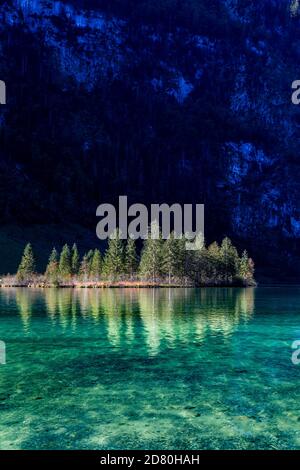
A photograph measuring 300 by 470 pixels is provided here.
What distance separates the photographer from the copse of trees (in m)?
145

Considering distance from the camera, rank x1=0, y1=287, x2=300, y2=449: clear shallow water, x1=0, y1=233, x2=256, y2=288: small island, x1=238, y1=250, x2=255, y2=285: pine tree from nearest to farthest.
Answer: x1=0, y1=287, x2=300, y2=449: clear shallow water → x1=0, y1=233, x2=256, y2=288: small island → x1=238, y1=250, x2=255, y2=285: pine tree

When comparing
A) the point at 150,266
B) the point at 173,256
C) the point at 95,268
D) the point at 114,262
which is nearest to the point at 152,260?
the point at 150,266

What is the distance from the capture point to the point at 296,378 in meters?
23.8

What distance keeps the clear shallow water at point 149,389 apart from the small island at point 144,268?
10279cm

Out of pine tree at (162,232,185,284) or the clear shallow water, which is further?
pine tree at (162,232,185,284)

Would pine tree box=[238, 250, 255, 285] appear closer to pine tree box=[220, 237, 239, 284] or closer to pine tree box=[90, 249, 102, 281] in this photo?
pine tree box=[220, 237, 239, 284]

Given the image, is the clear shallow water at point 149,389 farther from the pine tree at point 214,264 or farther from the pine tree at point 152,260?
the pine tree at point 214,264

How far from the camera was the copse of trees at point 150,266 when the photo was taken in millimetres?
145125

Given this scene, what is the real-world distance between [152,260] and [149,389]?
4842 inches

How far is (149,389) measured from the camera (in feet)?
70.2

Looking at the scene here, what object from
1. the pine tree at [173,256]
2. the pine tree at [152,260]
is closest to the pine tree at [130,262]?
the pine tree at [152,260]

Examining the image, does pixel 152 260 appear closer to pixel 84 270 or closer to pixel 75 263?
pixel 84 270

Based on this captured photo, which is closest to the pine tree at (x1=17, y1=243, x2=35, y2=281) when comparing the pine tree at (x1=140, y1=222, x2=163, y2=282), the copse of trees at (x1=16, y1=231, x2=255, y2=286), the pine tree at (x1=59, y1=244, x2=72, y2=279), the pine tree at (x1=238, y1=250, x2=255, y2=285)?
the copse of trees at (x1=16, y1=231, x2=255, y2=286)
